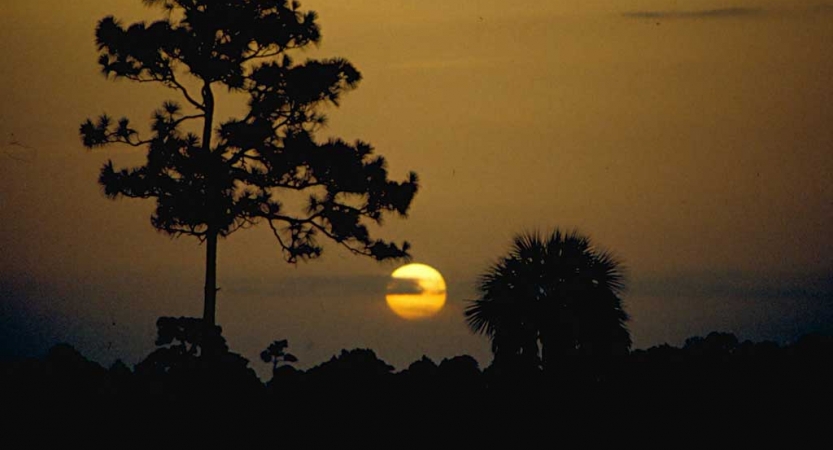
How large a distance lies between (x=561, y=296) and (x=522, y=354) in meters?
1.74

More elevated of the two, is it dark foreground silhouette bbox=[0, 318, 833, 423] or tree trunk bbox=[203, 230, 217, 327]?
tree trunk bbox=[203, 230, 217, 327]

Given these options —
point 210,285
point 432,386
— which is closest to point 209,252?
point 210,285

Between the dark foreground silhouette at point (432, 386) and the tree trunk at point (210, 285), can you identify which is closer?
the dark foreground silhouette at point (432, 386)

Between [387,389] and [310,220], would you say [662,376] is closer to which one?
[387,389]

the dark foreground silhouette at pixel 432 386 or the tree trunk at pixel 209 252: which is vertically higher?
the tree trunk at pixel 209 252

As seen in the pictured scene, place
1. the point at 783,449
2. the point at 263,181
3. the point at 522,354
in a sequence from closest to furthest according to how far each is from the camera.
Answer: the point at 783,449, the point at 522,354, the point at 263,181

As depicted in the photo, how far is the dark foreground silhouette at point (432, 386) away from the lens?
29.3m

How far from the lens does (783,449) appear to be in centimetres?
2753

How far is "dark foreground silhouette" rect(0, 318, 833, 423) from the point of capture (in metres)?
29.3

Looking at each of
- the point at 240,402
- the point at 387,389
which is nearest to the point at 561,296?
the point at 387,389

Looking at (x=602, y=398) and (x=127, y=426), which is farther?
(x=602, y=398)

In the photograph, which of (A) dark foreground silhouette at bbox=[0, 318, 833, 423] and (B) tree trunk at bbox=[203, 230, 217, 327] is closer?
(A) dark foreground silhouette at bbox=[0, 318, 833, 423]

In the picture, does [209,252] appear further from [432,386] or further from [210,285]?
[432,386]

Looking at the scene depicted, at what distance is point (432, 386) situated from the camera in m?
30.4
